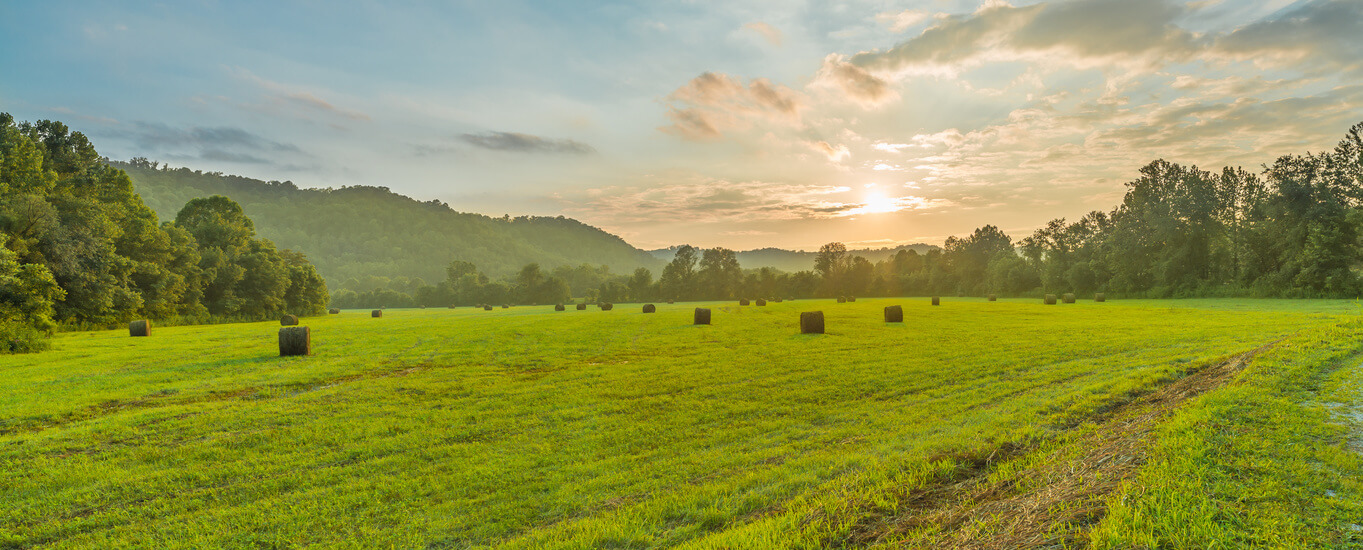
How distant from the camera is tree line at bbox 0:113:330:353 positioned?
2462 centimetres

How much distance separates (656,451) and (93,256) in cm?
4438

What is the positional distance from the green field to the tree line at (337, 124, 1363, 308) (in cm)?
5315

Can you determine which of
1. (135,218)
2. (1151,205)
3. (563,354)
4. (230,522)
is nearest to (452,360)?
(563,354)

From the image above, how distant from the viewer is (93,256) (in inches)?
1255

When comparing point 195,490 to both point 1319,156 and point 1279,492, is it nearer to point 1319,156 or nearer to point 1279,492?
point 1279,492

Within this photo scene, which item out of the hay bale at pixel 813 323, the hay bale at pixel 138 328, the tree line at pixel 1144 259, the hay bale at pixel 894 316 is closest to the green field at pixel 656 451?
the hay bale at pixel 813 323

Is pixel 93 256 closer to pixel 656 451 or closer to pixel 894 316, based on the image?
pixel 656 451

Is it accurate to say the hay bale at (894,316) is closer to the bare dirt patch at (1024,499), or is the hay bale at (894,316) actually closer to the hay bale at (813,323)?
the hay bale at (813,323)

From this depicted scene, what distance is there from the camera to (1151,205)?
226ft

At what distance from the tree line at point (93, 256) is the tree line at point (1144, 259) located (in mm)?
67872

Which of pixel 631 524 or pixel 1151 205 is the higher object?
pixel 1151 205

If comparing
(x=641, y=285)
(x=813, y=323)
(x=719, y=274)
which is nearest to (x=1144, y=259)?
(x=813, y=323)

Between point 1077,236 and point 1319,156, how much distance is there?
37634 mm

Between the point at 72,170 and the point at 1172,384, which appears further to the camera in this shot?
the point at 72,170
